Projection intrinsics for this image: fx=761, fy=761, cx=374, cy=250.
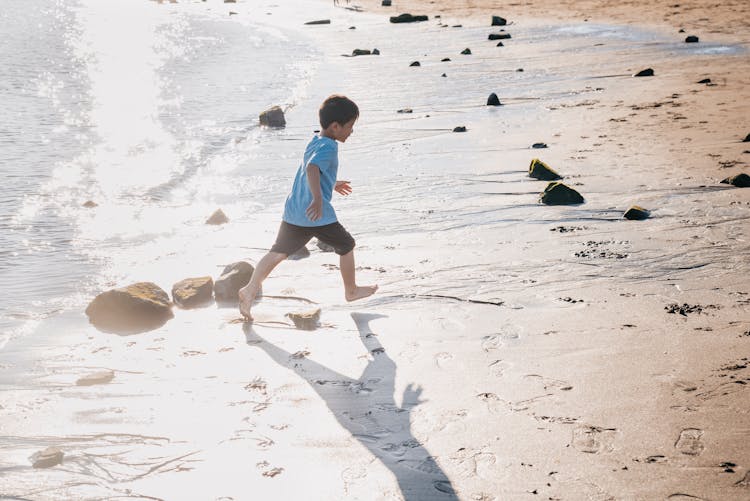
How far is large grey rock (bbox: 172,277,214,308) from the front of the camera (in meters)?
4.58

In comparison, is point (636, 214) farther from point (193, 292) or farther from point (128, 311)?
point (128, 311)

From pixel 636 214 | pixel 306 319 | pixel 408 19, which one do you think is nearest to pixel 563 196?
pixel 636 214

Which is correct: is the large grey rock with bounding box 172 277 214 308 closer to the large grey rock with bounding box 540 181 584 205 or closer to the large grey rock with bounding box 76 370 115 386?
the large grey rock with bounding box 76 370 115 386

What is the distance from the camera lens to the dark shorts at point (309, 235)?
173 inches

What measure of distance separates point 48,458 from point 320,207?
76.8 inches

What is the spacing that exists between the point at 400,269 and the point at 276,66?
1407cm

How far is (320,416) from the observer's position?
3.22m

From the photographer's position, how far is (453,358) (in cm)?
367

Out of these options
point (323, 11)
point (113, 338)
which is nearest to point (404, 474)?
point (113, 338)

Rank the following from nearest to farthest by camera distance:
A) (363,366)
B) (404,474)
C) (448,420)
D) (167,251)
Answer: (404,474)
(448,420)
(363,366)
(167,251)

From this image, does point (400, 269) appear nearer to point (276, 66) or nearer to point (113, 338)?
point (113, 338)

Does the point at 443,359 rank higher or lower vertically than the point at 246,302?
lower

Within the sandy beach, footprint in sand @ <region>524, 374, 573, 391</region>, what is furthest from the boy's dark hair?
footprint in sand @ <region>524, 374, 573, 391</region>

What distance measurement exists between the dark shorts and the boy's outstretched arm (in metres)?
0.13
